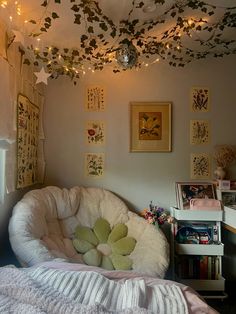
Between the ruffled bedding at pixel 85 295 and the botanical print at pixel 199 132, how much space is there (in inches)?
68.1

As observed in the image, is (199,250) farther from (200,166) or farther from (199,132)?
(199,132)

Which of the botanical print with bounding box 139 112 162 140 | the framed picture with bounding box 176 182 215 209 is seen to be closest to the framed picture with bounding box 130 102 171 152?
the botanical print with bounding box 139 112 162 140

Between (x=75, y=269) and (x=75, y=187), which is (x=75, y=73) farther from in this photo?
(x=75, y=269)

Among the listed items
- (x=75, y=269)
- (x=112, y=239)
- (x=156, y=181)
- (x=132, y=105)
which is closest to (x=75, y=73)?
(x=132, y=105)

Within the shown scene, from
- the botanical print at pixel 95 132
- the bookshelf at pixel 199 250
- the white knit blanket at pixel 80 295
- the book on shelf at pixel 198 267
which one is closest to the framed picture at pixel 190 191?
the bookshelf at pixel 199 250

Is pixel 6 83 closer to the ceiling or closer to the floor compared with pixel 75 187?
closer to the ceiling

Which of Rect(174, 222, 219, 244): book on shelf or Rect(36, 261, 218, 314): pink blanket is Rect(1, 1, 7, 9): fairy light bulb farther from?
Rect(174, 222, 219, 244): book on shelf

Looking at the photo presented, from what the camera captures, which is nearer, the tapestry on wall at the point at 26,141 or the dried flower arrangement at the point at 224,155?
the tapestry on wall at the point at 26,141

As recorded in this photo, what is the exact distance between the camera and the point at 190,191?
2.62m

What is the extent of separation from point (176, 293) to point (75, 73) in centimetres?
216

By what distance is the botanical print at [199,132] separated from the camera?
2770mm

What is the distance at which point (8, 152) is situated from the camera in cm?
201

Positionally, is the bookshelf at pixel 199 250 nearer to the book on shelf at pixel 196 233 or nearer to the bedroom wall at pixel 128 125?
the book on shelf at pixel 196 233

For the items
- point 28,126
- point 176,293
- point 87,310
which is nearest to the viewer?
point 87,310
